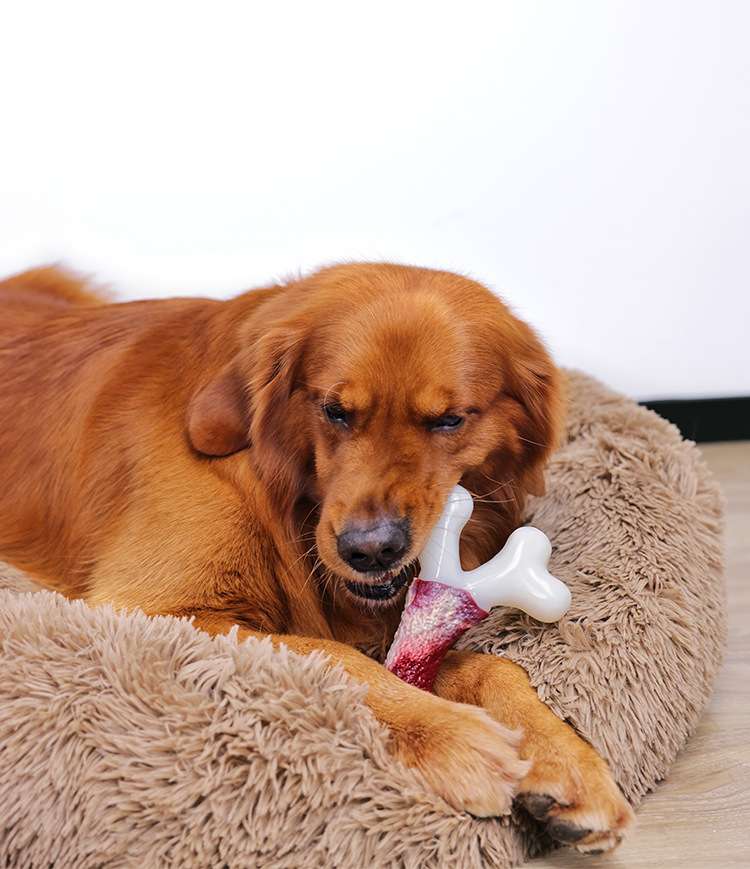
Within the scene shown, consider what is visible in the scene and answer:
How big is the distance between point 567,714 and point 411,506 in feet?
1.28

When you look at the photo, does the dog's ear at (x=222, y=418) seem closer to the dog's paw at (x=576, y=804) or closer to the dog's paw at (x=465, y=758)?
the dog's paw at (x=465, y=758)

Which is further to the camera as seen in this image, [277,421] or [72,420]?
[72,420]

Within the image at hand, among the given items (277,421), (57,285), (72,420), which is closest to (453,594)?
(277,421)

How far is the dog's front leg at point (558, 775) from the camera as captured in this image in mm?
1459

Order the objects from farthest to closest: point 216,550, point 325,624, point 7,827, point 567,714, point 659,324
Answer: point 659,324 < point 325,624 < point 216,550 < point 567,714 < point 7,827

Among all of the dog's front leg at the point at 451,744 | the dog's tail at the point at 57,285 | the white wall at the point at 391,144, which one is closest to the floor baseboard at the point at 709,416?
the white wall at the point at 391,144

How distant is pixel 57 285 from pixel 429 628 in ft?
4.91

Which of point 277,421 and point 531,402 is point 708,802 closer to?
point 531,402

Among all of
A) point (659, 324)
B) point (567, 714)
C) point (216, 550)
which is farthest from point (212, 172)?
point (567, 714)

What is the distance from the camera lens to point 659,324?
11.1 feet

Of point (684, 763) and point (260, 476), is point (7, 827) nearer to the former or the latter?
point (260, 476)

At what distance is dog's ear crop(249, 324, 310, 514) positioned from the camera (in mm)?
1813

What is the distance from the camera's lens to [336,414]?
5.74 feet

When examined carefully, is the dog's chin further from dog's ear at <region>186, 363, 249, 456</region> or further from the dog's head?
dog's ear at <region>186, 363, 249, 456</region>
